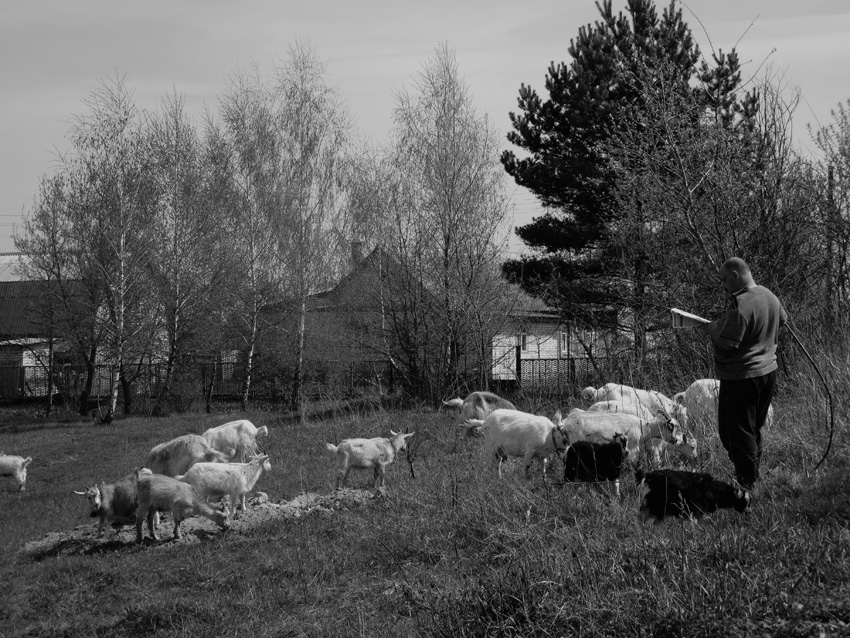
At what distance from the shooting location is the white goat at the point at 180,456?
39.6 ft

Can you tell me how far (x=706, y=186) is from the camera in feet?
44.0

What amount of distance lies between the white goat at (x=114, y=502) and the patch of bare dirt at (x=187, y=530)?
15cm

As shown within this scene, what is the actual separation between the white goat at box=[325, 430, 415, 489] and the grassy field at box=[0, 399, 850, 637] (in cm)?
32

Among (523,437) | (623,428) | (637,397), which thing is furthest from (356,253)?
(623,428)

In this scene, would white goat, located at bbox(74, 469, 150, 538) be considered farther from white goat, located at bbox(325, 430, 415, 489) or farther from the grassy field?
white goat, located at bbox(325, 430, 415, 489)

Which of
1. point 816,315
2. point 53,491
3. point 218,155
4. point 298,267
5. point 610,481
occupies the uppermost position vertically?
point 218,155

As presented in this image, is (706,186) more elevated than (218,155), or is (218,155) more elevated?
(218,155)

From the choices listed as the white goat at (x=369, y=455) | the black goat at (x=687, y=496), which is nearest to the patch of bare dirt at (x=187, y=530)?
the white goat at (x=369, y=455)

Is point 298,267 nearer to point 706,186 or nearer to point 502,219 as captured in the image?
point 502,219

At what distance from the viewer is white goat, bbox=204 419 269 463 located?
13586mm

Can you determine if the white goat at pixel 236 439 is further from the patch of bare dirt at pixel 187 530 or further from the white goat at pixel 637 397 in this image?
the white goat at pixel 637 397

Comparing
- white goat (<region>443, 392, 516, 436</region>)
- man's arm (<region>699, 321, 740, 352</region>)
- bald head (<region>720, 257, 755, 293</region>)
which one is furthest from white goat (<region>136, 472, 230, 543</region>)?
white goat (<region>443, 392, 516, 436</region>)

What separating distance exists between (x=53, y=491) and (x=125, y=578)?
780 centimetres

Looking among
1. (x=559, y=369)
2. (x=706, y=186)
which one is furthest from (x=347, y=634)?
(x=559, y=369)
